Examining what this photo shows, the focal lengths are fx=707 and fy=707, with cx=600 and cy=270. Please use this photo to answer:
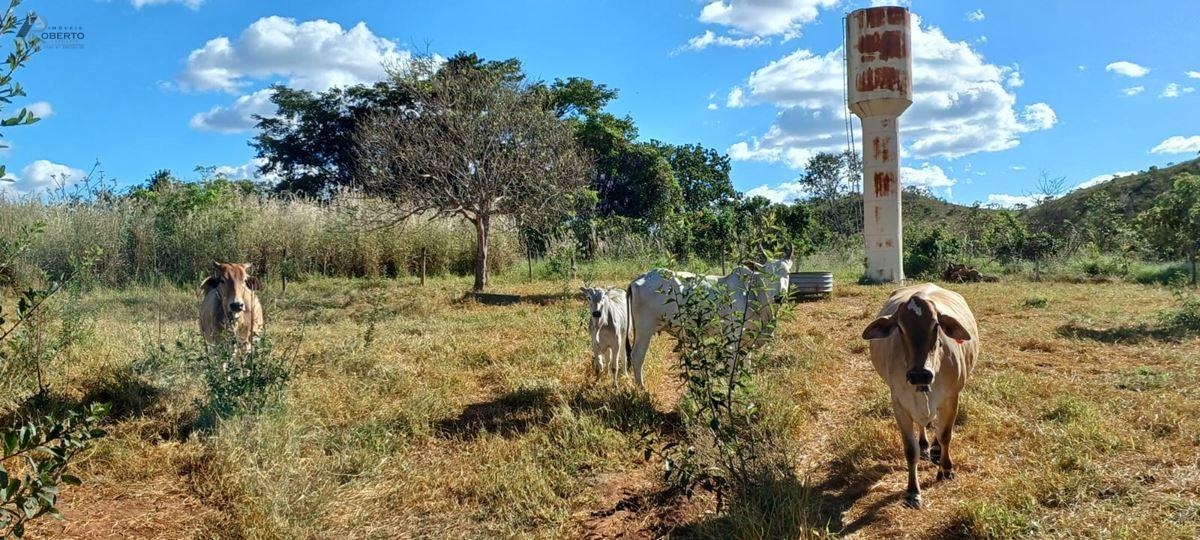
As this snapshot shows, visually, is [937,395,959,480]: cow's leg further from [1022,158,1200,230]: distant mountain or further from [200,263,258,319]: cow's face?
[1022,158,1200,230]: distant mountain

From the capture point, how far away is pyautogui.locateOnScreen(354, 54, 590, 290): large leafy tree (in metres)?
15.1

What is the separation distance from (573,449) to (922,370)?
101 inches

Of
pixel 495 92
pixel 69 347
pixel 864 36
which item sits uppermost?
pixel 864 36

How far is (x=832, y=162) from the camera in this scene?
122ft

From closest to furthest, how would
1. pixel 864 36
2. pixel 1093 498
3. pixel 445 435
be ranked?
1. pixel 1093 498
2. pixel 445 435
3. pixel 864 36

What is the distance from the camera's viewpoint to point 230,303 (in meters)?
6.68

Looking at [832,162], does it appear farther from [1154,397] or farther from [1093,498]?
[1093,498]

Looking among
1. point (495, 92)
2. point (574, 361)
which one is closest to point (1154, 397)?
point (574, 361)

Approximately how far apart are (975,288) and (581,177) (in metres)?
8.95

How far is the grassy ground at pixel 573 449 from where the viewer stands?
4121mm

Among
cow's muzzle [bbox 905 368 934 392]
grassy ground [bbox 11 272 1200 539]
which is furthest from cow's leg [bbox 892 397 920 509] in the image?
cow's muzzle [bbox 905 368 934 392]

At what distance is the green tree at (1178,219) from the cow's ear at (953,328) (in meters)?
11.0

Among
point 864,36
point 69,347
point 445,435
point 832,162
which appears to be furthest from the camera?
point 832,162

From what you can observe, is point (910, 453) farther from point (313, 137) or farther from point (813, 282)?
point (313, 137)
